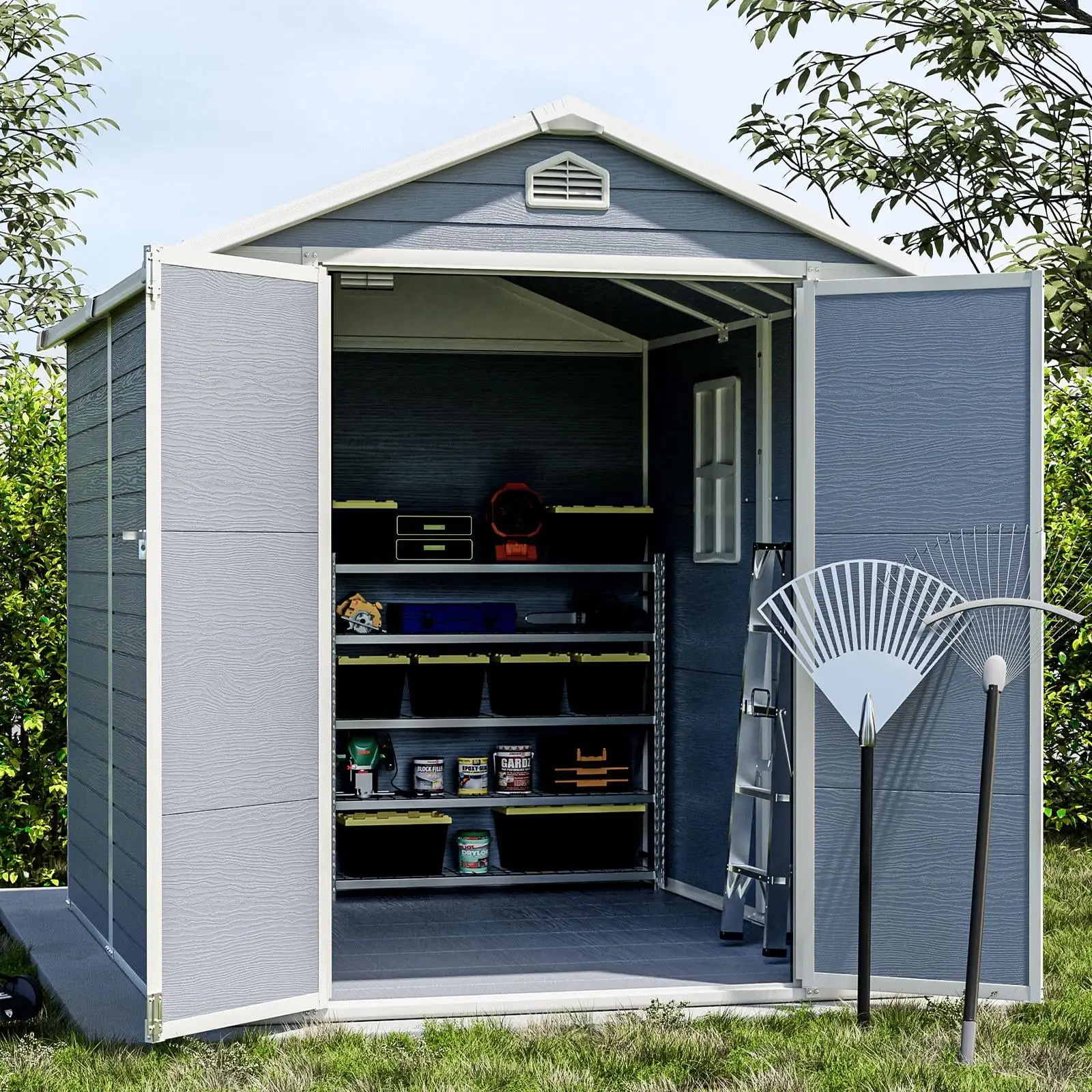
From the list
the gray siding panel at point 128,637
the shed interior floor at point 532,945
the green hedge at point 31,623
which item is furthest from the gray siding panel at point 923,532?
the green hedge at point 31,623

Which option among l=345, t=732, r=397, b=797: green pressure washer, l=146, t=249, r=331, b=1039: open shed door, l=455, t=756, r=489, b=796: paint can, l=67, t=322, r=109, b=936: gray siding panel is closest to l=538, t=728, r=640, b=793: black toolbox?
l=455, t=756, r=489, b=796: paint can

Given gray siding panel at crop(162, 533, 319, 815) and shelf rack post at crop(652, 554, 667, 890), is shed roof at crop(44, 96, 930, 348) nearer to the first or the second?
gray siding panel at crop(162, 533, 319, 815)

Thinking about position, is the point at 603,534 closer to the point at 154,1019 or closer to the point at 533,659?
the point at 533,659

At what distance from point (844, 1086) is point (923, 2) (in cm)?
604

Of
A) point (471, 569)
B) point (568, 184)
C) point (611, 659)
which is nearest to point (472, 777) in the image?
point (611, 659)

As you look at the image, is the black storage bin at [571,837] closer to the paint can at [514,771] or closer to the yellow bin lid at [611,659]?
the paint can at [514,771]

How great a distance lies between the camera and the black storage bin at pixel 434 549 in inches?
311

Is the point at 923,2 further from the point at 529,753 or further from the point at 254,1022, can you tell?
the point at 254,1022

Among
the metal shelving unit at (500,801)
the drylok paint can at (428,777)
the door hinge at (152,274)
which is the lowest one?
the metal shelving unit at (500,801)

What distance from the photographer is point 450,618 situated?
8016 mm

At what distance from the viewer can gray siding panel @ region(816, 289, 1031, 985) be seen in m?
5.75

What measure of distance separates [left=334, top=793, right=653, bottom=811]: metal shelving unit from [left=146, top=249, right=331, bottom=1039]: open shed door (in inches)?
92.7

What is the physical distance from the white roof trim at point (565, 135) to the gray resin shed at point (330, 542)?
0.03ft

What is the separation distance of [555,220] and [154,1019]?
9.75 feet
